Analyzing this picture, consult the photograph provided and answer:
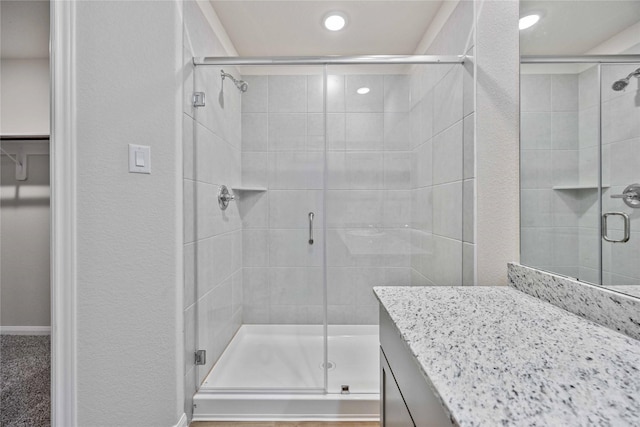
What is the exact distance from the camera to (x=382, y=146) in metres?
2.05

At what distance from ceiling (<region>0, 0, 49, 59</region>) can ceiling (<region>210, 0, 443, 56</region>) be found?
0.95 m

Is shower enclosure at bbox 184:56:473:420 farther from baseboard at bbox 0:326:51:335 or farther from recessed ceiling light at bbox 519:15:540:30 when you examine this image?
baseboard at bbox 0:326:51:335

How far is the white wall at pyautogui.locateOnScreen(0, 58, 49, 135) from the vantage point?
3.94 ft

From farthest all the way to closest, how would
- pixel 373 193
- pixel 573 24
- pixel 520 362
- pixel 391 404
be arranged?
1. pixel 373 193
2. pixel 573 24
3. pixel 391 404
4. pixel 520 362

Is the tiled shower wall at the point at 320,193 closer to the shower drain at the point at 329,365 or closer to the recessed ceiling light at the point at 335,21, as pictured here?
the shower drain at the point at 329,365

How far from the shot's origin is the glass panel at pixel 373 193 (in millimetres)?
1901

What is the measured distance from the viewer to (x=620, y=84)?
31.7 inches

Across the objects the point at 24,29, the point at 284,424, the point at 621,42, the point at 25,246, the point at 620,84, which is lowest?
the point at 284,424

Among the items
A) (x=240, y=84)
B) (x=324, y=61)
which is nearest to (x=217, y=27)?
(x=240, y=84)

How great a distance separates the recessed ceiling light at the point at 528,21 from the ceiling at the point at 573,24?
0.02 meters

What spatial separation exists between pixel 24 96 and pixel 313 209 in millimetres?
1490

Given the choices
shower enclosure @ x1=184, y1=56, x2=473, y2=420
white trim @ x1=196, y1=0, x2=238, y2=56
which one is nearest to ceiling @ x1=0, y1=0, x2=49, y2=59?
shower enclosure @ x1=184, y1=56, x2=473, y2=420

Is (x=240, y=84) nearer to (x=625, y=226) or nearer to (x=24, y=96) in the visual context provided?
(x=24, y=96)

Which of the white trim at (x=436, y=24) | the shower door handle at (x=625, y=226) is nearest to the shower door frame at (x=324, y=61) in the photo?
the white trim at (x=436, y=24)
